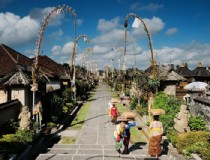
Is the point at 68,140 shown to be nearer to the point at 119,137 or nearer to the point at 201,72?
the point at 119,137

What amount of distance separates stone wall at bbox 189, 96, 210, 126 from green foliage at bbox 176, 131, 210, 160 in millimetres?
4105

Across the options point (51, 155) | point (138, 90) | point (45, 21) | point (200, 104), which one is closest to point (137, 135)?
point (200, 104)

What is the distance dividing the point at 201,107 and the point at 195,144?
21.7 feet

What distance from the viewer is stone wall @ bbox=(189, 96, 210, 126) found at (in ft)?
49.2

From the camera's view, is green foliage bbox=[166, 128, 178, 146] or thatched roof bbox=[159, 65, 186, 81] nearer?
green foliage bbox=[166, 128, 178, 146]

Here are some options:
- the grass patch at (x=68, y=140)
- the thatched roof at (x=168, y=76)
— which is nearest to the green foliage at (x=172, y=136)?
the grass patch at (x=68, y=140)

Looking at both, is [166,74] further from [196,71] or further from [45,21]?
[196,71]

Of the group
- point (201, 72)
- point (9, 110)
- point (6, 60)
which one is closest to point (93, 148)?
point (9, 110)

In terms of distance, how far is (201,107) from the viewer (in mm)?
16297

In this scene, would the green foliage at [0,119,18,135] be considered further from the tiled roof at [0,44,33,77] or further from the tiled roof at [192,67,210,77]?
the tiled roof at [192,67,210,77]

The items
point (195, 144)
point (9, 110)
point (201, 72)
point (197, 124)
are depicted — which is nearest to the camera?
point (195, 144)

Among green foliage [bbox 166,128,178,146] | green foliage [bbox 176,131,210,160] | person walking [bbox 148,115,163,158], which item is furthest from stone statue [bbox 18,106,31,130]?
green foliage [bbox 176,131,210,160]

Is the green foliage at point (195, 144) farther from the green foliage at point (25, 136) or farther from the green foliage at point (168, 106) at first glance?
the green foliage at point (25, 136)

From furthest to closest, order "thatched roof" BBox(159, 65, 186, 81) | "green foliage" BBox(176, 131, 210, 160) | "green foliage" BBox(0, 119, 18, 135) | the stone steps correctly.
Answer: "thatched roof" BBox(159, 65, 186, 81)
"green foliage" BBox(0, 119, 18, 135)
the stone steps
"green foliage" BBox(176, 131, 210, 160)
